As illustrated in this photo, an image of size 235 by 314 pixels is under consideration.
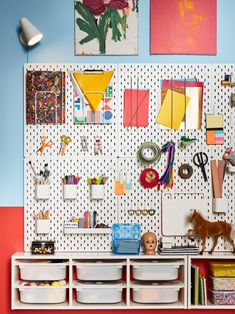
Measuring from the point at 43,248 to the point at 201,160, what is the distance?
3.23ft

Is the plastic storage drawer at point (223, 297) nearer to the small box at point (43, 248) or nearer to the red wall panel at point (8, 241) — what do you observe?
the red wall panel at point (8, 241)

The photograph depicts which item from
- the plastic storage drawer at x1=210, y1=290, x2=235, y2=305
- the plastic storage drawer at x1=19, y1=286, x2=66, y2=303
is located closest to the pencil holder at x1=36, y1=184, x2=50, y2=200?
the plastic storage drawer at x1=19, y1=286, x2=66, y2=303

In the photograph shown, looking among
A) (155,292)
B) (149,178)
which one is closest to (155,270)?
(155,292)

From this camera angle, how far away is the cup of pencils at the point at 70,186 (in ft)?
9.76

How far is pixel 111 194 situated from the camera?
303 cm

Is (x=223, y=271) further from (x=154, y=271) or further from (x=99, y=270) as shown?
(x=99, y=270)

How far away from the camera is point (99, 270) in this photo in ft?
9.59

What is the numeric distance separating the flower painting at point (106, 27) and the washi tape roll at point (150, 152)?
0.52 metres

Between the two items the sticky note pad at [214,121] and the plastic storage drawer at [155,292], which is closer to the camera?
the plastic storage drawer at [155,292]

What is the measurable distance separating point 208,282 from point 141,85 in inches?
45.5

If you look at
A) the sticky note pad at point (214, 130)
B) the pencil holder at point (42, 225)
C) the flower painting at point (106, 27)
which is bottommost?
the pencil holder at point (42, 225)

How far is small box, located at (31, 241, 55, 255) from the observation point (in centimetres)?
293

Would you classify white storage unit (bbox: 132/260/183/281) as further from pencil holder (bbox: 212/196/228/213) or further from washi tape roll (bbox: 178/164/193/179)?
washi tape roll (bbox: 178/164/193/179)

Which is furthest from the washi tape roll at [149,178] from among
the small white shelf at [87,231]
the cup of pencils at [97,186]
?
the small white shelf at [87,231]
